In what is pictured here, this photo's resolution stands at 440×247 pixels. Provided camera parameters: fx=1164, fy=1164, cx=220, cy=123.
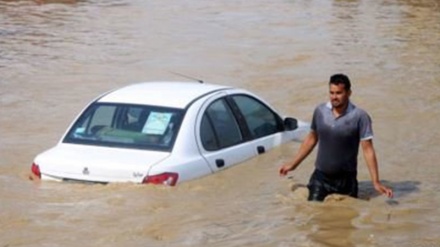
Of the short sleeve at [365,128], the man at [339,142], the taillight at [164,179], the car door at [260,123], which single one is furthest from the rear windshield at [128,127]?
the short sleeve at [365,128]

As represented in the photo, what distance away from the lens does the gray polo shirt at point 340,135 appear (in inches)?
395

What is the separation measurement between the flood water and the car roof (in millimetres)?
847

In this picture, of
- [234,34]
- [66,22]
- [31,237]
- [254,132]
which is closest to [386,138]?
[254,132]

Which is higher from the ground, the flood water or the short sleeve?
the short sleeve

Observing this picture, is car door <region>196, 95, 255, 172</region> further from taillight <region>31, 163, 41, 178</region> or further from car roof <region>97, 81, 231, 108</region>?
taillight <region>31, 163, 41, 178</region>

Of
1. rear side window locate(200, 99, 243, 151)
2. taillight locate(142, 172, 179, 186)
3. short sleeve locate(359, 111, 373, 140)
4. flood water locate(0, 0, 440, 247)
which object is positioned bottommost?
flood water locate(0, 0, 440, 247)

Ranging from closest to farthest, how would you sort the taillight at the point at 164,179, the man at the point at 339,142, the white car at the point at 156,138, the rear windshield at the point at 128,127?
the man at the point at 339,142, the taillight at the point at 164,179, the white car at the point at 156,138, the rear windshield at the point at 128,127

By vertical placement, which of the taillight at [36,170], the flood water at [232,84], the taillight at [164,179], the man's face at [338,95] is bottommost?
the flood water at [232,84]

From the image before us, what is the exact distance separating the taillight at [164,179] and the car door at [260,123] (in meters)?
1.58

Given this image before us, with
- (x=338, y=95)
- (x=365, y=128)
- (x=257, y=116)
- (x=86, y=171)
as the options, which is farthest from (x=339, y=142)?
(x=257, y=116)

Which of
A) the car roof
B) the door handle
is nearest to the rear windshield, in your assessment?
the car roof

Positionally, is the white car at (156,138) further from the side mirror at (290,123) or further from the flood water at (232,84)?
the side mirror at (290,123)

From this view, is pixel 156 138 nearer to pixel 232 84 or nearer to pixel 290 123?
pixel 290 123

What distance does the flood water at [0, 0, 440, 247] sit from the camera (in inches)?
403
